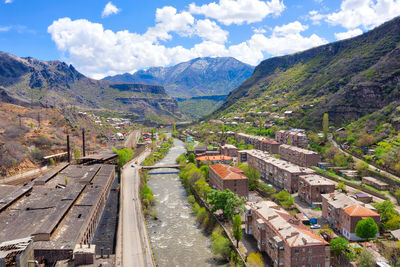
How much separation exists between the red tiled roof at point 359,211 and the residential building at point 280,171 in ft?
57.6

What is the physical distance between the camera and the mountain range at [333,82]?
85706mm

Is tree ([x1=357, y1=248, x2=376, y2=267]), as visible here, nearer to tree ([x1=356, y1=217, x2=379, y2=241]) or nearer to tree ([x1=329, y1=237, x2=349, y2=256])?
tree ([x1=329, y1=237, x2=349, y2=256])

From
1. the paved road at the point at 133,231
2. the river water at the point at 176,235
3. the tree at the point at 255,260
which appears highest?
the paved road at the point at 133,231

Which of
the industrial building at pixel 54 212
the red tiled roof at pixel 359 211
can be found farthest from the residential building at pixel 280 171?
the industrial building at pixel 54 212

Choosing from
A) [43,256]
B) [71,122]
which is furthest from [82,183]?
[71,122]

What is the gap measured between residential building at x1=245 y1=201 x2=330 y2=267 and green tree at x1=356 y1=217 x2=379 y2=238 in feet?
22.4

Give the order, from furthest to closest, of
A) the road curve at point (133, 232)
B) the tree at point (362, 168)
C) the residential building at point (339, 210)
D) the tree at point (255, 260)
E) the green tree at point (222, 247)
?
the tree at point (362, 168), the residential building at point (339, 210), the green tree at point (222, 247), the tree at point (255, 260), the road curve at point (133, 232)

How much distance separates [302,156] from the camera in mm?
66938

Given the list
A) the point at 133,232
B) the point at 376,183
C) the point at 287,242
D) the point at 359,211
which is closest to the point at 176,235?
the point at 133,232

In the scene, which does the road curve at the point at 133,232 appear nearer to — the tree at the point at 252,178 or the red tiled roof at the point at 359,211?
the tree at the point at 252,178

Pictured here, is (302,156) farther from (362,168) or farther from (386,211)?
(386,211)

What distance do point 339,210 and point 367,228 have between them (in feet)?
14.9

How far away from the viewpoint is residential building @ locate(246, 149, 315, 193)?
5266 cm

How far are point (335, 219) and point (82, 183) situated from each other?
44.4 m
